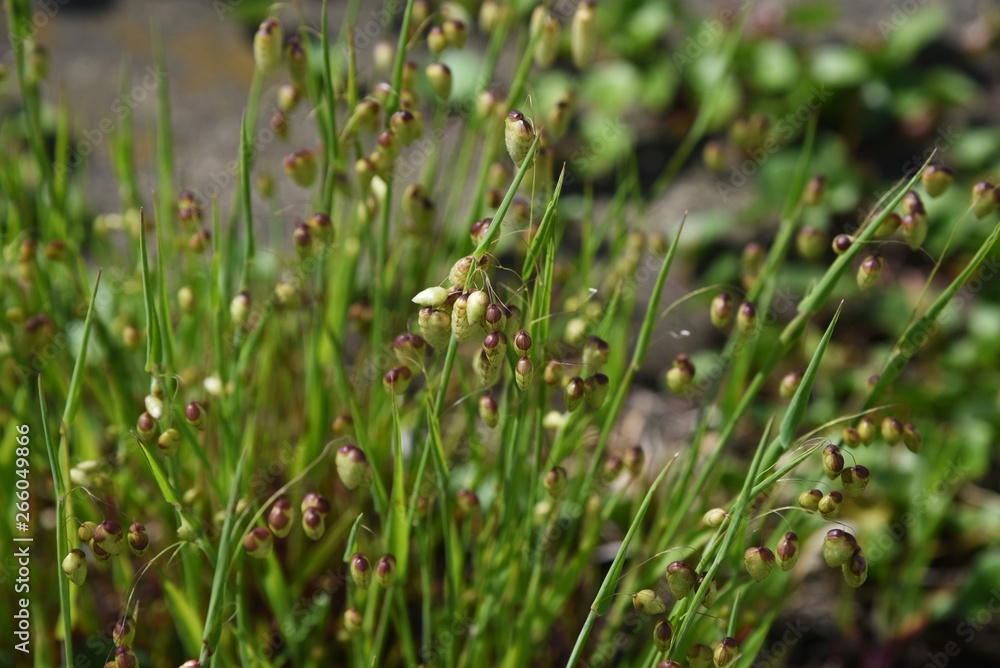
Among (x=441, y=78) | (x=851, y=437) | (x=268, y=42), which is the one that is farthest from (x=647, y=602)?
(x=268, y=42)

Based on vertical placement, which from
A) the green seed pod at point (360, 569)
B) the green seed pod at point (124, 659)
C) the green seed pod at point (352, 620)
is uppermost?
the green seed pod at point (360, 569)

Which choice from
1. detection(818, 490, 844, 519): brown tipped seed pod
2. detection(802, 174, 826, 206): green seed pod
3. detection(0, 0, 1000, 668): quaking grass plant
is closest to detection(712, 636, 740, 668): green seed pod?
detection(0, 0, 1000, 668): quaking grass plant

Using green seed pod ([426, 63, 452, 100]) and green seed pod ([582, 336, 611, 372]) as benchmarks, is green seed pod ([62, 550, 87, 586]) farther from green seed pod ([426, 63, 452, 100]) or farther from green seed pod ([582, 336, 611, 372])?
green seed pod ([426, 63, 452, 100])

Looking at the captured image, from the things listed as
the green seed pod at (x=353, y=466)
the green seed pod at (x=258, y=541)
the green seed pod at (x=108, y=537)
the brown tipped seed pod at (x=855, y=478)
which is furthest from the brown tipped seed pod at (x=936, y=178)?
the green seed pod at (x=108, y=537)

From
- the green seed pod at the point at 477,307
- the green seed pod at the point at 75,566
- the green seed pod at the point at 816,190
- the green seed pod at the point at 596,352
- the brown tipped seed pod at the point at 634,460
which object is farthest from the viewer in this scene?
the green seed pod at the point at 816,190

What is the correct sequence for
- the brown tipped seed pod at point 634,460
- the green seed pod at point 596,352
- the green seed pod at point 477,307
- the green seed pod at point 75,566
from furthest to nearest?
the brown tipped seed pod at point 634,460 → the green seed pod at point 596,352 → the green seed pod at point 75,566 → the green seed pod at point 477,307

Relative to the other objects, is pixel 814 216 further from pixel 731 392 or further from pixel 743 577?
pixel 743 577

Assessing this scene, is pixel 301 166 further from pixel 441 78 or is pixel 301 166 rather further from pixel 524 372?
pixel 524 372

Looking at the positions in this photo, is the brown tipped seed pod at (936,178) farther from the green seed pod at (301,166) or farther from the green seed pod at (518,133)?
the green seed pod at (301,166)
